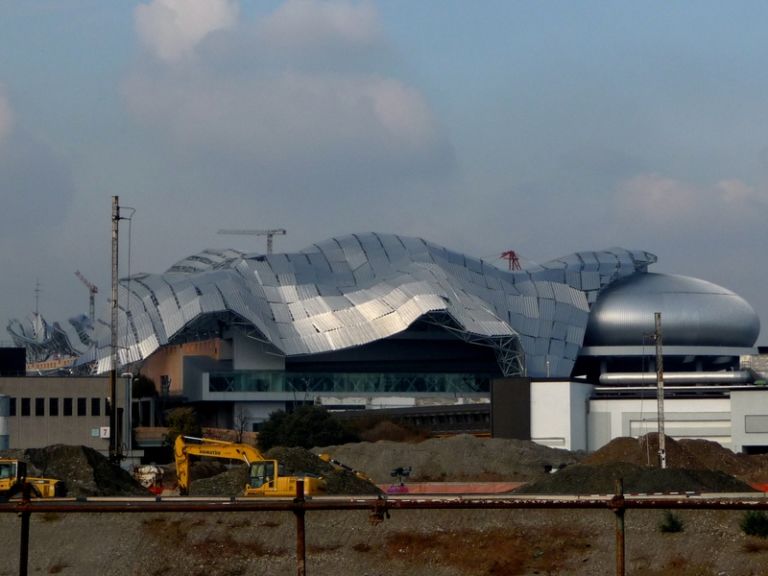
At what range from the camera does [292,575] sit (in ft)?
124

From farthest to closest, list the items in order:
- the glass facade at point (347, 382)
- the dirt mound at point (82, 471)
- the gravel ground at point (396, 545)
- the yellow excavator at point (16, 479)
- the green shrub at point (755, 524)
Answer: the glass facade at point (347, 382), the dirt mound at point (82, 471), the yellow excavator at point (16, 479), the green shrub at point (755, 524), the gravel ground at point (396, 545)

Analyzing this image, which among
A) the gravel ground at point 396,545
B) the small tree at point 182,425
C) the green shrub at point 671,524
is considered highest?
the small tree at point 182,425

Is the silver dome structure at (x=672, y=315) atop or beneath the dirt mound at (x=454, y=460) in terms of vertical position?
atop

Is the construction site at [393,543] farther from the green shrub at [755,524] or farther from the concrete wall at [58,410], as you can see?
the concrete wall at [58,410]

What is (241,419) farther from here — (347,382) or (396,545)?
(396,545)

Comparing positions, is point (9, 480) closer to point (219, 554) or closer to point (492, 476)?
point (219, 554)

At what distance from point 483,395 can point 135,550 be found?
115 metres

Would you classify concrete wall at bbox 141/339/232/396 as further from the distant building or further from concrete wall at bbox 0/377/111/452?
concrete wall at bbox 0/377/111/452

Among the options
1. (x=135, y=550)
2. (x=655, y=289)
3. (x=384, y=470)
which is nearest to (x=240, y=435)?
(x=384, y=470)

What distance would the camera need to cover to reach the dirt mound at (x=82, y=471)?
66750 mm

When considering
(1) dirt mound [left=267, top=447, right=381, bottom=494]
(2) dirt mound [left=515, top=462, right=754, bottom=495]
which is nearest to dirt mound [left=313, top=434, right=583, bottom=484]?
(1) dirt mound [left=267, top=447, right=381, bottom=494]

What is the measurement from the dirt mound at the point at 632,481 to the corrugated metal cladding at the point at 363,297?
83057 mm

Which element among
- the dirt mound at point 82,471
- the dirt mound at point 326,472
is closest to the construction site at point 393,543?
the dirt mound at point 326,472

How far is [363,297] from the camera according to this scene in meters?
156
